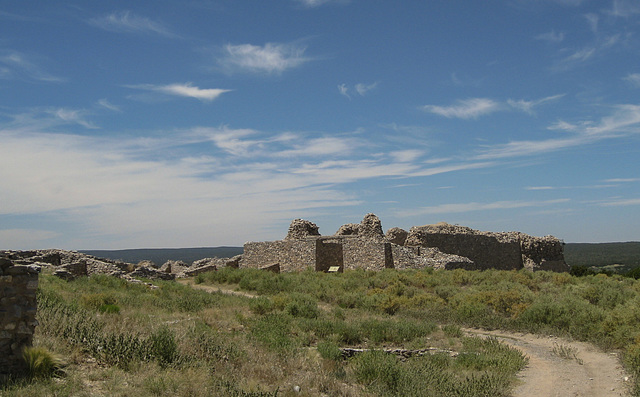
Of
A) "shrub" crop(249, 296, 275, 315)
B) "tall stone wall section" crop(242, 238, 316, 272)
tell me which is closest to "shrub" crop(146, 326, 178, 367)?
"shrub" crop(249, 296, 275, 315)

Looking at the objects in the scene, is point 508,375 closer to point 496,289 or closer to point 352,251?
point 496,289

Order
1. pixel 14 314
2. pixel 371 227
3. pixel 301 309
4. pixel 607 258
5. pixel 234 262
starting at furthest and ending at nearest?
pixel 607 258
pixel 234 262
pixel 371 227
pixel 301 309
pixel 14 314

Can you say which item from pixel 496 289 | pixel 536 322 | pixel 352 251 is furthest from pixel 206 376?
pixel 352 251

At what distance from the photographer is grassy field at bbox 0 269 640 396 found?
7.07 meters

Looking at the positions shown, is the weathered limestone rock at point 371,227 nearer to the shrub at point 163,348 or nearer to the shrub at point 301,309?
the shrub at point 301,309

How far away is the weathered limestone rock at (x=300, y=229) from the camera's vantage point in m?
31.4

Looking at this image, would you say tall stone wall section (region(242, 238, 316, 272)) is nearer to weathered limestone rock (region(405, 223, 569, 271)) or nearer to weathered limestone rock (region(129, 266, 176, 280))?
weathered limestone rock (region(405, 223, 569, 271))

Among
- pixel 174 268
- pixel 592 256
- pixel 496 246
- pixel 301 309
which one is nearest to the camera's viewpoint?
pixel 301 309

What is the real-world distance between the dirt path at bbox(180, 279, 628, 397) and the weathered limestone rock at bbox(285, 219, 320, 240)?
785 inches

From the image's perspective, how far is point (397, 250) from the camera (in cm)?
2623

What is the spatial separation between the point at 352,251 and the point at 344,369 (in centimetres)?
1900

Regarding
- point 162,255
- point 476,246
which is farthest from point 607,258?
point 162,255

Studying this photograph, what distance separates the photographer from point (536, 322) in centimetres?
1355

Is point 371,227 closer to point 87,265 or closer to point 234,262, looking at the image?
point 234,262
